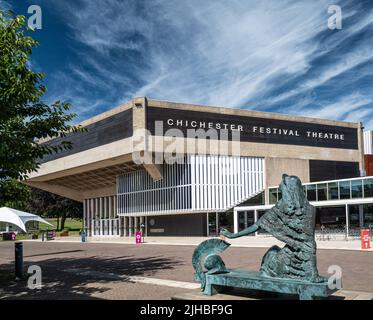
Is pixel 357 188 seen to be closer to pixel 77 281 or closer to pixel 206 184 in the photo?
pixel 206 184

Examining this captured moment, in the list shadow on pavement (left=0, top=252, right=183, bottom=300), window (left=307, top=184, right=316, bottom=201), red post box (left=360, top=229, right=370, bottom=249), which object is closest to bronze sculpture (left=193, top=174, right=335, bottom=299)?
shadow on pavement (left=0, top=252, right=183, bottom=300)

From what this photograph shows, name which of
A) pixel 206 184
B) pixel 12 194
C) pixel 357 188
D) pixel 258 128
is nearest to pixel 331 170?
pixel 258 128

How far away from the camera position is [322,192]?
3950cm

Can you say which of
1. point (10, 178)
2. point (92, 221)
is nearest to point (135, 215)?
point (92, 221)

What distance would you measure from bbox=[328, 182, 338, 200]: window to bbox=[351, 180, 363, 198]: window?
1.72 metres

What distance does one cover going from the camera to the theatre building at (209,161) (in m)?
44.5

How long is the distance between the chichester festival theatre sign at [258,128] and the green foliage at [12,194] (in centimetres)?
3046

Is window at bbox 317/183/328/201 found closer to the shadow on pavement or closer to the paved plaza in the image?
the paved plaza

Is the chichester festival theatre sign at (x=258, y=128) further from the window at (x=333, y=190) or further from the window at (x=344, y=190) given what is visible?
the window at (x=344, y=190)

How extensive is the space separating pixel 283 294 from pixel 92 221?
205ft

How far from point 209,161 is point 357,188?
15.0 m

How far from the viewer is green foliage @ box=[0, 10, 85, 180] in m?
11.6

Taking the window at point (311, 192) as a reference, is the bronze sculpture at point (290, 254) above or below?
below

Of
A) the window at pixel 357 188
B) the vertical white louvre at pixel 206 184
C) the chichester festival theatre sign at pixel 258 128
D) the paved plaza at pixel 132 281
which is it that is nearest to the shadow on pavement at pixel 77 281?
the paved plaza at pixel 132 281
